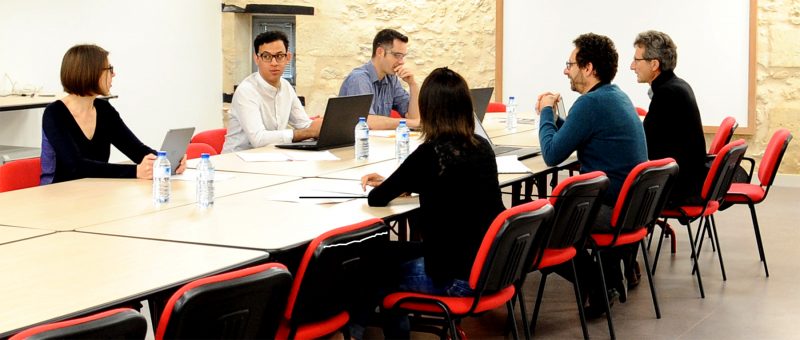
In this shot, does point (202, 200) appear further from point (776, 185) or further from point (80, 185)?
point (776, 185)

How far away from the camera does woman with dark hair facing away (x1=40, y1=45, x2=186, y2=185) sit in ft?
15.1

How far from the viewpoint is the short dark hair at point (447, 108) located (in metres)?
3.79

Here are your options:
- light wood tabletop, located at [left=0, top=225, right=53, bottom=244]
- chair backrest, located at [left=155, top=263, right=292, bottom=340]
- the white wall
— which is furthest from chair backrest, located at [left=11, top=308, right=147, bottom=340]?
the white wall


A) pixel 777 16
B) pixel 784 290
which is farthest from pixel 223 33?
pixel 784 290

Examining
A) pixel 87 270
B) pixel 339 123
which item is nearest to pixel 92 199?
pixel 87 270

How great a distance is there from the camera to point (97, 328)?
218 centimetres

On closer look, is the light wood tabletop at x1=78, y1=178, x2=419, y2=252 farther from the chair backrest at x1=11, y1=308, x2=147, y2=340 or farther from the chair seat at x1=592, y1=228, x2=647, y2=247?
the chair seat at x1=592, y1=228, x2=647, y2=247

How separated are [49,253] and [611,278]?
9.78ft

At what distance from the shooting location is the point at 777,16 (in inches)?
352

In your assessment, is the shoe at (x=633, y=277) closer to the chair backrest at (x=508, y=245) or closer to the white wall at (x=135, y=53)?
the chair backrest at (x=508, y=245)

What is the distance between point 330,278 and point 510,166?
6.49 feet

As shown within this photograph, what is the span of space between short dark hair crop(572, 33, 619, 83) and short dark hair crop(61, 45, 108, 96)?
7.35ft

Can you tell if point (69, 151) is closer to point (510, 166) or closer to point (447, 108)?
point (447, 108)

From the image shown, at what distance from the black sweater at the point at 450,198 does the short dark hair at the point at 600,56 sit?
57.8 inches
